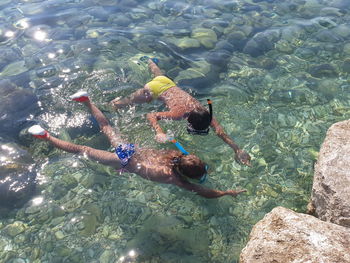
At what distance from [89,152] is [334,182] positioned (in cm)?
368

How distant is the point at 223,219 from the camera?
4668 mm

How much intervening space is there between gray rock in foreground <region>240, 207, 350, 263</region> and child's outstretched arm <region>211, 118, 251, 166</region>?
5.64 feet

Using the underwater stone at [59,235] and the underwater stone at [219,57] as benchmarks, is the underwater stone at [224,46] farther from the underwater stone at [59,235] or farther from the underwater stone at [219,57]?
the underwater stone at [59,235]

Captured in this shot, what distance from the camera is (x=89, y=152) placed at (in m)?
5.47

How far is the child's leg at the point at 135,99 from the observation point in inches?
250

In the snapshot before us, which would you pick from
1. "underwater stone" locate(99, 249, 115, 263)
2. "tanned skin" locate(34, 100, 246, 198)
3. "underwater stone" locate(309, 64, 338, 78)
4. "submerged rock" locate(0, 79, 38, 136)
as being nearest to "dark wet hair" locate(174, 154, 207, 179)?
"tanned skin" locate(34, 100, 246, 198)

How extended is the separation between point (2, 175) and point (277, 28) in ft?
24.4

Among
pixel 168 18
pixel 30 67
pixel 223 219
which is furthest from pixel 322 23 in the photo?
pixel 30 67

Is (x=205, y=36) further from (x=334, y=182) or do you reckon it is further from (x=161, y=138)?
(x=334, y=182)

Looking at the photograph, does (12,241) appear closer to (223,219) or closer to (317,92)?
(223,219)

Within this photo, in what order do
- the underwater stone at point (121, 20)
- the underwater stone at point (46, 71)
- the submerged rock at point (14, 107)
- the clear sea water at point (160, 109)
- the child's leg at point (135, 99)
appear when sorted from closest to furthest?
the clear sea water at point (160, 109)
the submerged rock at point (14, 107)
the child's leg at point (135, 99)
the underwater stone at point (46, 71)
the underwater stone at point (121, 20)

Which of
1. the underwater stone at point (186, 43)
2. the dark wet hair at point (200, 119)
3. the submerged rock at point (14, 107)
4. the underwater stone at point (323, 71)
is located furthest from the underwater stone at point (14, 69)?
the underwater stone at point (323, 71)

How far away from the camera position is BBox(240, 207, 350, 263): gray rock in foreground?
313 cm

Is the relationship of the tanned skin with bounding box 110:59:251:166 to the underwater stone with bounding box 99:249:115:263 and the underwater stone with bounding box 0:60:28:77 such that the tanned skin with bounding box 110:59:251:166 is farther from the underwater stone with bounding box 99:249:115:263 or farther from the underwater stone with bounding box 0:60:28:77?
the underwater stone with bounding box 0:60:28:77
